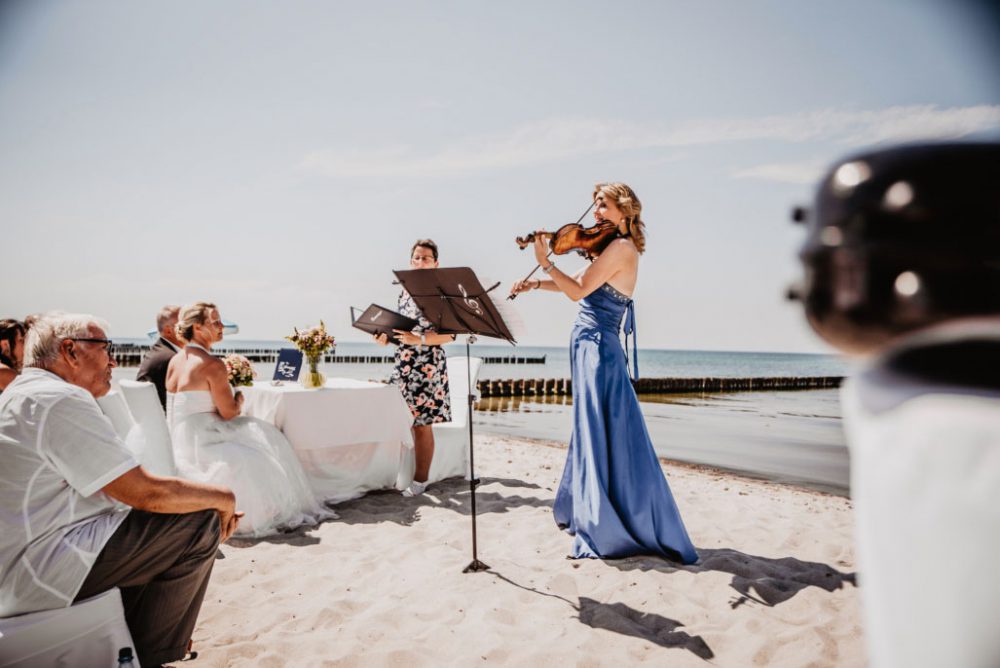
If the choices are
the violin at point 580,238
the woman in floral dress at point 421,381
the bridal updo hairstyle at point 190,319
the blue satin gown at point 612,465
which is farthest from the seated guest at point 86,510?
the woman in floral dress at point 421,381

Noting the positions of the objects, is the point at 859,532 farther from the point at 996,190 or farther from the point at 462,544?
the point at 462,544

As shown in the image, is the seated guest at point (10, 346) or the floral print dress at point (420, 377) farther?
the floral print dress at point (420, 377)

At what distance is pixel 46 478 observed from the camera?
2.20 m

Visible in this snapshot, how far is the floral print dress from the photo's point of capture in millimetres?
5910

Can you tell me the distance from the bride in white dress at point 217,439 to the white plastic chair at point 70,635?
222cm

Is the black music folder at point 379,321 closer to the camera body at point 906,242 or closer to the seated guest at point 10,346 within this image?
the seated guest at point 10,346

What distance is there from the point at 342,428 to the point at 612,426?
271cm

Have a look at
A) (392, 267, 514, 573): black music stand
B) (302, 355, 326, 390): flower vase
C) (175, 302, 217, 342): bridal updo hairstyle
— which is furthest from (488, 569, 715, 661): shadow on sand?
(175, 302, 217, 342): bridal updo hairstyle

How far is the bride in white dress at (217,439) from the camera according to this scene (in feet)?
14.7

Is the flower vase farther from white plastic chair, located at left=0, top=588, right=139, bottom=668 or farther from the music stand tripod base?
white plastic chair, located at left=0, top=588, right=139, bottom=668

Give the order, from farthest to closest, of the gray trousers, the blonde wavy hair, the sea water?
the sea water, the blonde wavy hair, the gray trousers

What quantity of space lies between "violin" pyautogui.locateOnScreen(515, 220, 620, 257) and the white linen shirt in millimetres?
2881

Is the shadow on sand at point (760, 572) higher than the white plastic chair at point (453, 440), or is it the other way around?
the white plastic chair at point (453, 440)

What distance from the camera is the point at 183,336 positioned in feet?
15.3
